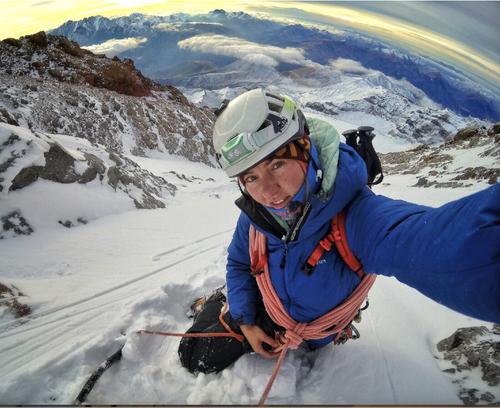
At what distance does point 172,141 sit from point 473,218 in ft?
82.4

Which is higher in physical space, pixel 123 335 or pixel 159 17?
pixel 159 17

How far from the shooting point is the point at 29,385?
169 centimetres

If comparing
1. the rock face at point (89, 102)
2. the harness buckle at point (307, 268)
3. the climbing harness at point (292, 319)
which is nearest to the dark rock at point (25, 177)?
the climbing harness at point (292, 319)

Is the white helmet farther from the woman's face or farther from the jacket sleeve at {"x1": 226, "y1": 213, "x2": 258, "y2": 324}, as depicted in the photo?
the jacket sleeve at {"x1": 226, "y1": 213, "x2": 258, "y2": 324}

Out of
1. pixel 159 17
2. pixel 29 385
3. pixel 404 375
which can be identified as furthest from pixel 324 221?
pixel 159 17

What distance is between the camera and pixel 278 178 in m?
1.46

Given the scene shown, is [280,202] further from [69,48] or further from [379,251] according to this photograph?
[69,48]

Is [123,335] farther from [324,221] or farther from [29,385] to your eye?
[324,221]

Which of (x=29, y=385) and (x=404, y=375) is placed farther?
(x=29, y=385)

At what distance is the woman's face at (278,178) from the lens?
4.75 feet

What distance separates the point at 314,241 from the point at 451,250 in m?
0.74

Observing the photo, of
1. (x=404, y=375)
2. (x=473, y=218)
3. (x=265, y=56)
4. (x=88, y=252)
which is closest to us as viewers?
(x=473, y=218)

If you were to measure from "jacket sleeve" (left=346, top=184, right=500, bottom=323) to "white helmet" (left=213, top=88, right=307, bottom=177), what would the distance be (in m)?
0.59

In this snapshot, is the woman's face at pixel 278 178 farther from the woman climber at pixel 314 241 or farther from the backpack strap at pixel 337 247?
the backpack strap at pixel 337 247
